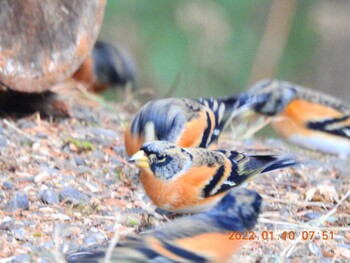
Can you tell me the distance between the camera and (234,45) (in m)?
9.47

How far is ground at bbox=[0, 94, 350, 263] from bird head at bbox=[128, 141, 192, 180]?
0.20 metres

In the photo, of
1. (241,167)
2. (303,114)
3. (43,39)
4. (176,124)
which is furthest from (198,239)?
(303,114)

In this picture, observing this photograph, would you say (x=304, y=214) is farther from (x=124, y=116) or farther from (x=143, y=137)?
(x=124, y=116)

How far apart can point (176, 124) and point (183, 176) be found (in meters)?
0.68

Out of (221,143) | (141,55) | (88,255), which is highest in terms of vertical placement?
(88,255)

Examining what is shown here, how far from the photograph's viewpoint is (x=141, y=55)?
928cm

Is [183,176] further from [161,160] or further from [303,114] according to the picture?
[303,114]

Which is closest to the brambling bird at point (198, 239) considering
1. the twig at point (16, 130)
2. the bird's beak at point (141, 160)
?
the bird's beak at point (141, 160)

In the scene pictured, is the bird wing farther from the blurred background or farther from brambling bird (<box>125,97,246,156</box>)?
the blurred background

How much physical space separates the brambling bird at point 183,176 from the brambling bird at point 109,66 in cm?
445

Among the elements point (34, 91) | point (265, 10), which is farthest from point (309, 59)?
point (34, 91)

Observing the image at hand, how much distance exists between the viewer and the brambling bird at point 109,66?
27.9 feet

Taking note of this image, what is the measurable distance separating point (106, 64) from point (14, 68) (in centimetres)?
387

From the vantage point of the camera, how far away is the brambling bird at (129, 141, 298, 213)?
153 inches
